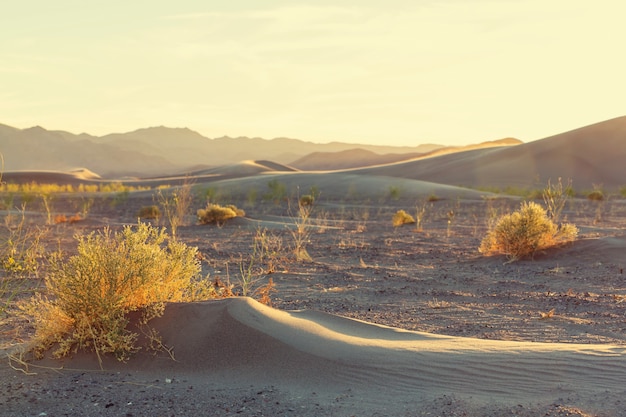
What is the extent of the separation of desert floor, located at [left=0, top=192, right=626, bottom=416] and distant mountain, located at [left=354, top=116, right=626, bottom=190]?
224ft

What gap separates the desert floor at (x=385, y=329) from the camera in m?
5.26

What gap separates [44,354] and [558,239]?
11.8 meters

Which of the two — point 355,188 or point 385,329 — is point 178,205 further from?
point 355,188

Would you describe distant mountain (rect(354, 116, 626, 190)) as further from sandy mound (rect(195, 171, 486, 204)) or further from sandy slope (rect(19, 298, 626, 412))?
sandy slope (rect(19, 298, 626, 412))

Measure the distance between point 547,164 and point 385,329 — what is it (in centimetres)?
8643

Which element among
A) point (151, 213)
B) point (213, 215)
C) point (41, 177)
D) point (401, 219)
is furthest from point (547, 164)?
point (213, 215)

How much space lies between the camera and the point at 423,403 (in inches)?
206

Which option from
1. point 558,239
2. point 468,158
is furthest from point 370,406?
point 468,158

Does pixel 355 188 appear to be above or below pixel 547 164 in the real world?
below

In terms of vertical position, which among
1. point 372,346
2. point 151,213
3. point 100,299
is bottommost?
point 151,213

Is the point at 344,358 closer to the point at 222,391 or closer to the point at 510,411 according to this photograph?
the point at 222,391

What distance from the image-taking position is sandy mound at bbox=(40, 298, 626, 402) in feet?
18.4

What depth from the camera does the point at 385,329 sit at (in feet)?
24.3

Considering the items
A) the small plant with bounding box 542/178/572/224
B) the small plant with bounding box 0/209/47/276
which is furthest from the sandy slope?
the small plant with bounding box 542/178/572/224
